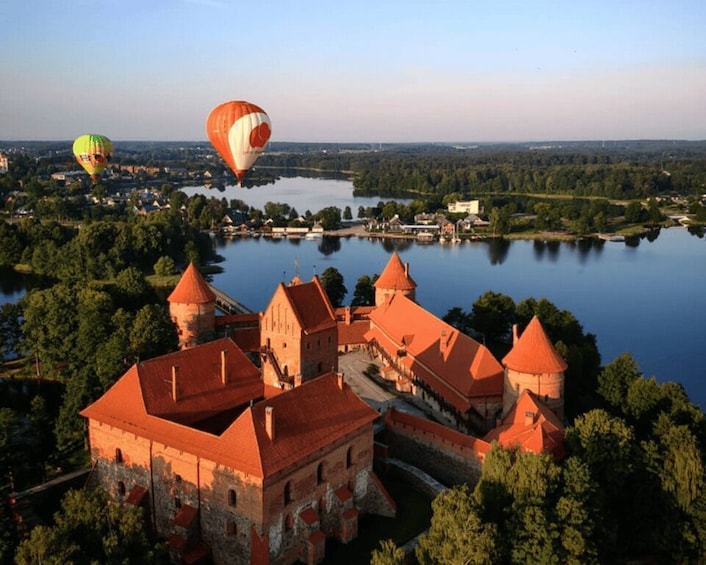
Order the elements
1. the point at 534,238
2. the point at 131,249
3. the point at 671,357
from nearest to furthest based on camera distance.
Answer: the point at 671,357 < the point at 131,249 < the point at 534,238

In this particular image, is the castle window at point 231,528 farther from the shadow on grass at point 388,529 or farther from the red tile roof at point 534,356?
the red tile roof at point 534,356

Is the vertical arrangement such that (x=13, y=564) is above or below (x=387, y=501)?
above

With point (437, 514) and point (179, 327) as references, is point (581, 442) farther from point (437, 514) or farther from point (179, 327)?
point (179, 327)

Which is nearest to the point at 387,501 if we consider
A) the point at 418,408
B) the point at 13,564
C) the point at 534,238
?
the point at 418,408

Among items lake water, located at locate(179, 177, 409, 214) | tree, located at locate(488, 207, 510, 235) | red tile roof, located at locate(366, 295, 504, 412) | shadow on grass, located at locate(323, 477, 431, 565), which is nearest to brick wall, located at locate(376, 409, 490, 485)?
shadow on grass, located at locate(323, 477, 431, 565)

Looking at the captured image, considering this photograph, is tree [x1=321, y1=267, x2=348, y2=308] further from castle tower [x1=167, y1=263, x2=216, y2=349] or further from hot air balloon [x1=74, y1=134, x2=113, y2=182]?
hot air balloon [x1=74, y1=134, x2=113, y2=182]

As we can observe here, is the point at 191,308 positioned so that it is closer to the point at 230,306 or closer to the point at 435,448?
the point at 435,448
